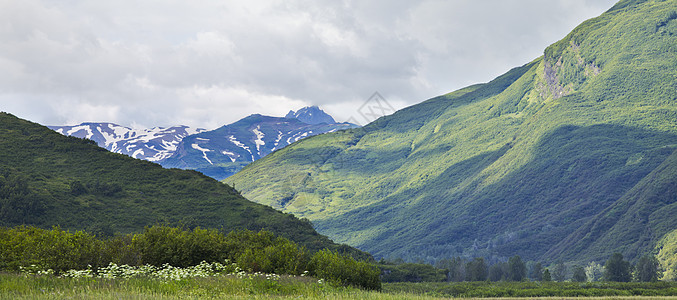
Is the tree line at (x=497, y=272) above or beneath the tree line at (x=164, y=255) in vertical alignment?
beneath

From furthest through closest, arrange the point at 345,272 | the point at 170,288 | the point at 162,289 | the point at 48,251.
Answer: the point at 345,272, the point at 48,251, the point at 170,288, the point at 162,289

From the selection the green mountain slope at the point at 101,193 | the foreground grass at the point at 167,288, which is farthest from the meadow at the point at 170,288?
the green mountain slope at the point at 101,193

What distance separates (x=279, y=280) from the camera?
32.0 m

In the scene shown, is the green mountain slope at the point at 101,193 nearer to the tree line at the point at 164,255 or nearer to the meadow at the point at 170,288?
the tree line at the point at 164,255

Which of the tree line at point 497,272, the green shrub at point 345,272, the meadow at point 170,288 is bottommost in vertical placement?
the tree line at point 497,272

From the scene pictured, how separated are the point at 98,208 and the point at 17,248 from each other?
65363mm

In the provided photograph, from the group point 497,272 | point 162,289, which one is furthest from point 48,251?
point 497,272

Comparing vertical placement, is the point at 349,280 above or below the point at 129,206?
below

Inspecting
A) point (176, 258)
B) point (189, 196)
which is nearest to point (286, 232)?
point (189, 196)

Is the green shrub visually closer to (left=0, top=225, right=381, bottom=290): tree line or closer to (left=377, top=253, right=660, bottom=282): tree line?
(left=0, top=225, right=381, bottom=290): tree line

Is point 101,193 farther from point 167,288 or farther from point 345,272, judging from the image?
point 167,288

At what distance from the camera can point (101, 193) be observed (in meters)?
99.7

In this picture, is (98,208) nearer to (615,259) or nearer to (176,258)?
(176,258)

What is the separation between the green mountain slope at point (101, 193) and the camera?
8562 cm
